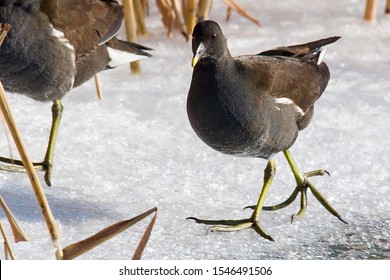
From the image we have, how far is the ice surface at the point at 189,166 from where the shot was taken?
3541 millimetres

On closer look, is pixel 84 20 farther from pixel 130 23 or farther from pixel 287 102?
pixel 287 102

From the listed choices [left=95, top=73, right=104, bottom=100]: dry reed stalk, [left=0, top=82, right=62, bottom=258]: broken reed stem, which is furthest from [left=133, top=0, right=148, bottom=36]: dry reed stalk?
[left=0, top=82, right=62, bottom=258]: broken reed stem

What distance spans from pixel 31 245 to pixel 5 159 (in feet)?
2.89

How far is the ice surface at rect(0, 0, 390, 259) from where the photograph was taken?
3.54 metres

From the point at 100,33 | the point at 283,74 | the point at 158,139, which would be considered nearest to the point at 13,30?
the point at 100,33

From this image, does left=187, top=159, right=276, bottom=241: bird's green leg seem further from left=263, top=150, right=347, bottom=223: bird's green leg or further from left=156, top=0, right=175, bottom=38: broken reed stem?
left=156, top=0, right=175, bottom=38: broken reed stem

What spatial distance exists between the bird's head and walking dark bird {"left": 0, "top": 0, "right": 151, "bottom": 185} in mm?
895

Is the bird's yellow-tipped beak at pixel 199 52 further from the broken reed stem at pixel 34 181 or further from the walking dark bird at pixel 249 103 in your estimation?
the broken reed stem at pixel 34 181

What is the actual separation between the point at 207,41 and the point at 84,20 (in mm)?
1070

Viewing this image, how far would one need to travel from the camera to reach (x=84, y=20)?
14.2ft

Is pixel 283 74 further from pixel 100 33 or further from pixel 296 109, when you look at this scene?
pixel 100 33

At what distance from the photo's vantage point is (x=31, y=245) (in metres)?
3.38

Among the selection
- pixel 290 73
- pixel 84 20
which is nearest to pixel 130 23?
pixel 84 20

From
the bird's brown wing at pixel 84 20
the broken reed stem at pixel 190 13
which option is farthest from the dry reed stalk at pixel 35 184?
the broken reed stem at pixel 190 13
